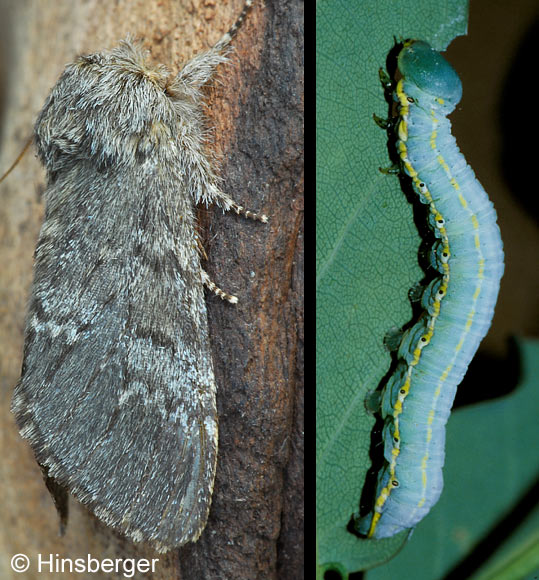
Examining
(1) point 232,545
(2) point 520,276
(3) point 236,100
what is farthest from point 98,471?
(2) point 520,276

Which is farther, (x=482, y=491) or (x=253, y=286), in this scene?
(x=482, y=491)

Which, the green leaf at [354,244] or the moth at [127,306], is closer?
the moth at [127,306]

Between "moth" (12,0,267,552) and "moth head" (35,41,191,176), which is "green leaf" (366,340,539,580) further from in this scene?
"moth head" (35,41,191,176)

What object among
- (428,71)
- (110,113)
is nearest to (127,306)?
(110,113)

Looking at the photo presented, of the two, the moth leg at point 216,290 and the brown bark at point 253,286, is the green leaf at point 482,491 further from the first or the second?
the moth leg at point 216,290

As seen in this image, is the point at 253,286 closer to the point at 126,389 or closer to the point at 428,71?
the point at 126,389

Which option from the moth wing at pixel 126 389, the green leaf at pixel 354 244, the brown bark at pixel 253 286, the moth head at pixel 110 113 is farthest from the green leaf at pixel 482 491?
the moth head at pixel 110 113

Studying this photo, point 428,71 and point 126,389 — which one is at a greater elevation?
point 428,71
